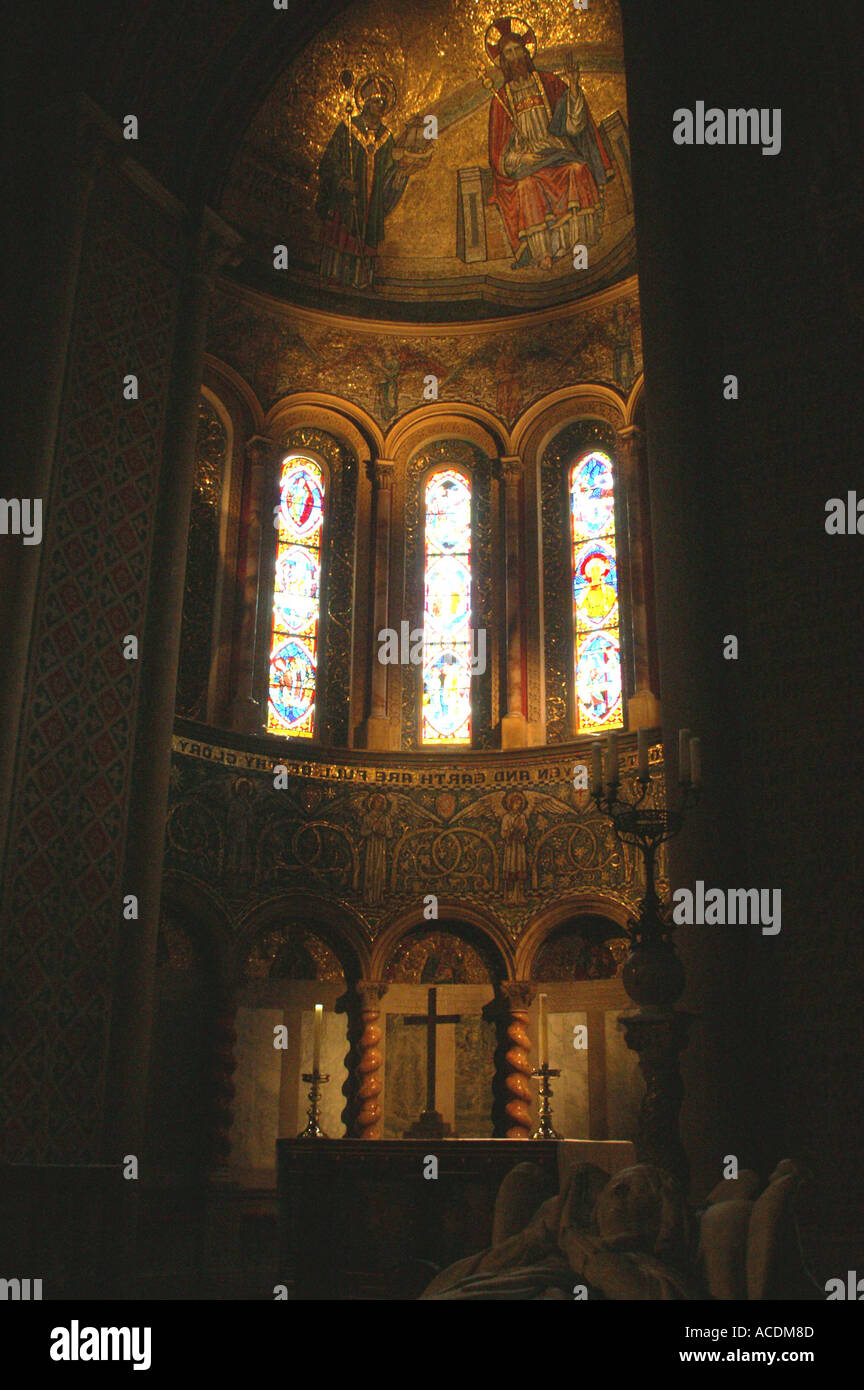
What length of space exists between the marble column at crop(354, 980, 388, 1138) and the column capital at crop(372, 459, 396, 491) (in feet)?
20.4

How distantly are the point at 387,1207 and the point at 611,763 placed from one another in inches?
127

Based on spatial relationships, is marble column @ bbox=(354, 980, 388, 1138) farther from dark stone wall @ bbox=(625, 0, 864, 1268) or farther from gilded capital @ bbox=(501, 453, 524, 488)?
dark stone wall @ bbox=(625, 0, 864, 1268)

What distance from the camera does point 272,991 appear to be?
43.5 feet

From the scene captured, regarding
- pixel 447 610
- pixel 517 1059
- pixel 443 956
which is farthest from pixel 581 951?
pixel 447 610

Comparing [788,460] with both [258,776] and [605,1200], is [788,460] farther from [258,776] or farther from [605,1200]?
[258,776]

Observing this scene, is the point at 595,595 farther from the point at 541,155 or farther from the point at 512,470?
the point at 541,155

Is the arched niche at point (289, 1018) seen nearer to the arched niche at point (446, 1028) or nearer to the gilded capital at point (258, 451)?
the arched niche at point (446, 1028)

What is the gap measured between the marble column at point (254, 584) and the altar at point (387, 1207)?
7.16 metres

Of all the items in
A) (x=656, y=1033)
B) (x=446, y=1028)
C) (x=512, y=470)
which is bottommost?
(x=656, y=1033)

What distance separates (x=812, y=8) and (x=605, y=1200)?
7498 mm

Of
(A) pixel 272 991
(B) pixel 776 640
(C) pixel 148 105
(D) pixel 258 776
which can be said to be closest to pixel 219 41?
(C) pixel 148 105

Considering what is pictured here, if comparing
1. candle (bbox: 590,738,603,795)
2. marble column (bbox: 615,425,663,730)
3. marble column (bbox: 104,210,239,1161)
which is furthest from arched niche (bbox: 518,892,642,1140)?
candle (bbox: 590,738,603,795)

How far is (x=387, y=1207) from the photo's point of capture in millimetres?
7172

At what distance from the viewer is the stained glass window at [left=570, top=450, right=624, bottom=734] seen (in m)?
14.2
